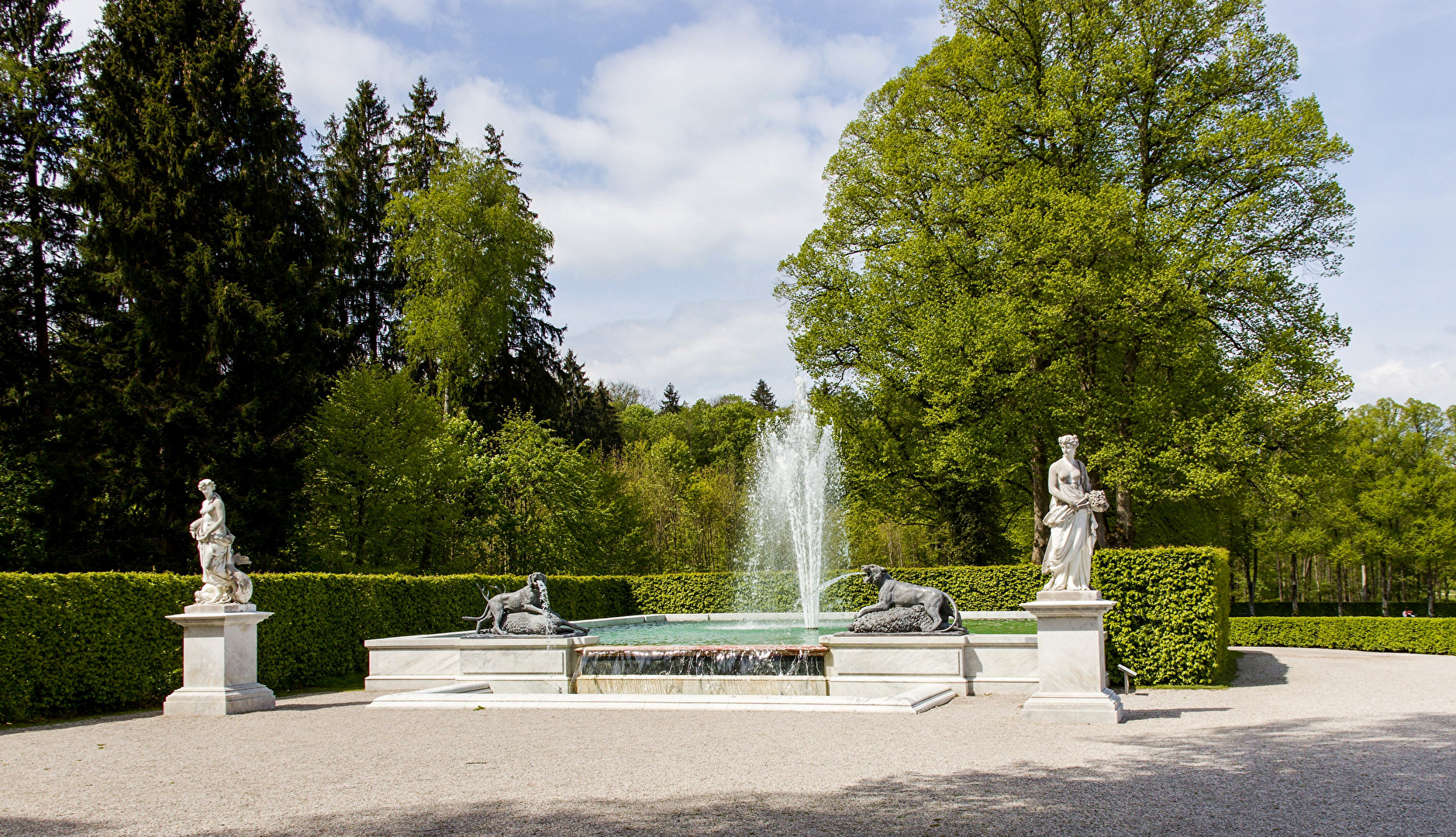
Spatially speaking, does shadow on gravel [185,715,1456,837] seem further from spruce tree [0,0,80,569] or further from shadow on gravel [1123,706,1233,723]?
spruce tree [0,0,80,569]

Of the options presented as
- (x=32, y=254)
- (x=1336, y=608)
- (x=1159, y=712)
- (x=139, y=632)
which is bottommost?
(x=1336, y=608)

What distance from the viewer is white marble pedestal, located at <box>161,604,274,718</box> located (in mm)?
11992

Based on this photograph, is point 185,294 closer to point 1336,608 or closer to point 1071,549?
point 1071,549

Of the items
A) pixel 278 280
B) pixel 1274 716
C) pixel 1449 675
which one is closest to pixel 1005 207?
pixel 1449 675

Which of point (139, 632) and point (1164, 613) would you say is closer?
point (139, 632)

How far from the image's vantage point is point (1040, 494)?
2542 centimetres

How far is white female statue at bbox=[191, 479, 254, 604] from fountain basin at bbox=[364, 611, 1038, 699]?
7.99 feet

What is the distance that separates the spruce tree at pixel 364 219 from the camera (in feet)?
114

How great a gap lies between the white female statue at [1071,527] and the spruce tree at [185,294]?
745 inches

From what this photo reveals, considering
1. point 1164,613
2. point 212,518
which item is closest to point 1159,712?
point 1164,613

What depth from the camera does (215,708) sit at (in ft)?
39.1

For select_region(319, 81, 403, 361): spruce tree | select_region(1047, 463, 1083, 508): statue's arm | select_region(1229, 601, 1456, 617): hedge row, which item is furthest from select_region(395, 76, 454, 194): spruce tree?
→ select_region(1229, 601, 1456, 617): hedge row

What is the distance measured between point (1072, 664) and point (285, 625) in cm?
1238

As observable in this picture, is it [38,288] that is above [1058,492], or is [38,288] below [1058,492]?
above
